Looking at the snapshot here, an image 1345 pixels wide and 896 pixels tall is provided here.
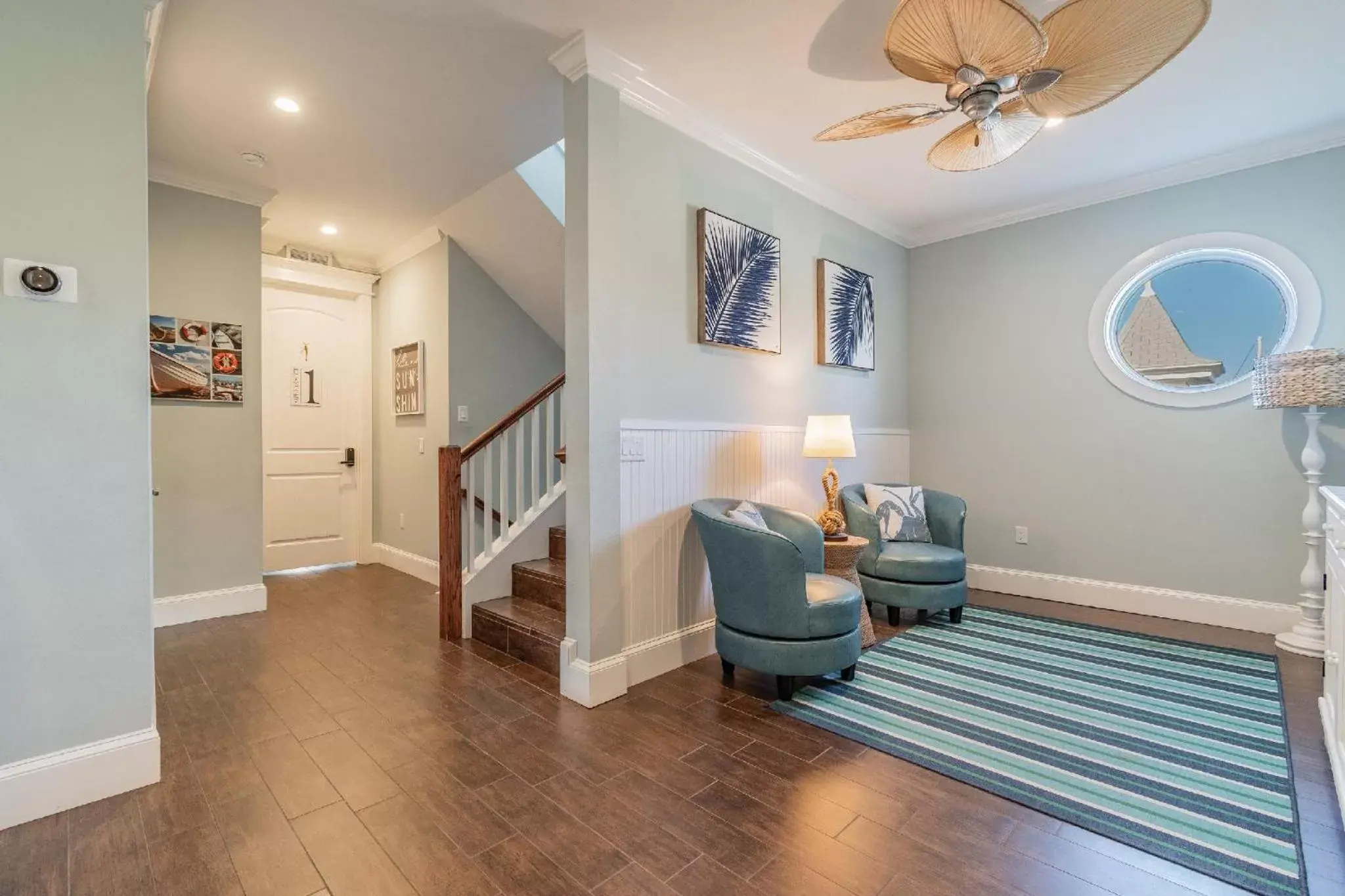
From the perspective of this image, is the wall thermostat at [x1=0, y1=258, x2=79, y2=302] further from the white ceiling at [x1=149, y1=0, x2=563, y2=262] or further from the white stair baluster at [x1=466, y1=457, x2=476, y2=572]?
the white stair baluster at [x1=466, y1=457, x2=476, y2=572]

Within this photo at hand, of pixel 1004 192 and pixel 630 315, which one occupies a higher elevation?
pixel 1004 192

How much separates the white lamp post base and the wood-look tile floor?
56cm

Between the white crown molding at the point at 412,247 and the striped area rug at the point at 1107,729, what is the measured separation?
419 cm

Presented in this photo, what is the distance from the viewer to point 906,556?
3.57 metres

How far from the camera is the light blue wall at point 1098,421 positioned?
3.43 m

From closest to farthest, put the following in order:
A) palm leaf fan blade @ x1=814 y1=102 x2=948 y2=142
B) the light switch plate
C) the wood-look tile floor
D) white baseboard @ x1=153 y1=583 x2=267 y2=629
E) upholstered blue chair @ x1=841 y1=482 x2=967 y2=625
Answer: the wood-look tile floor → palm leaf fan blade @ x1=814 y1=102 x2=948 y2=142 → the light switch plate → upholstered blue chair @ x1=841 y1=482 x2=967 y2=625 → white baseboard @ x1=153 y1=583 x2=267 y2=629

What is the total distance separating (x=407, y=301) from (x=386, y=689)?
350cm

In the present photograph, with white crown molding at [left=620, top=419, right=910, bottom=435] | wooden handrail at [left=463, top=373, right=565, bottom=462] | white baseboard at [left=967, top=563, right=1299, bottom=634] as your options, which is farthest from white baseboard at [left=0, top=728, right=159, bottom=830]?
white baseboard at [left=967, top=563, right=1299, bottom=634]

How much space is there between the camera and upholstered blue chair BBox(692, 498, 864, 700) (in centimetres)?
254

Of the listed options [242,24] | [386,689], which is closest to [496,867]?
[386,689]

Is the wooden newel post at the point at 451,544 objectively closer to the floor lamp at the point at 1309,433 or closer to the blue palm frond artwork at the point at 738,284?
the blue palm frond artwork at the point at 738,284

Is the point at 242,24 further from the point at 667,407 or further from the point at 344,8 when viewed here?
the point at 667,407

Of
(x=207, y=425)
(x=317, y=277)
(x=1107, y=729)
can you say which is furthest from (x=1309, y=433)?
(x=317, y=277)

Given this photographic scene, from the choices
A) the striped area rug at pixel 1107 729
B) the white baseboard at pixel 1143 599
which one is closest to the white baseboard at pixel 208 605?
the striped area rug at pixel 1107 729
